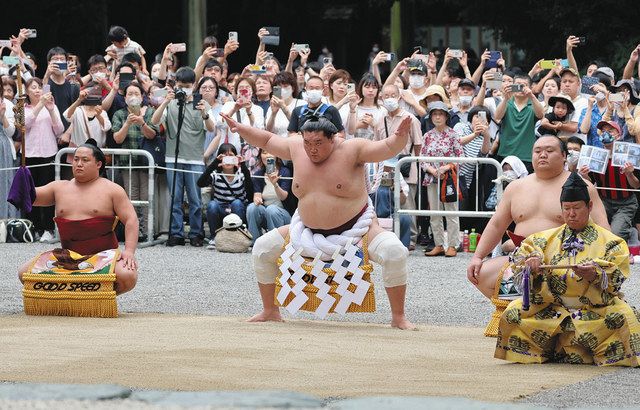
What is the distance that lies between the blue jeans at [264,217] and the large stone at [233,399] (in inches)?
231

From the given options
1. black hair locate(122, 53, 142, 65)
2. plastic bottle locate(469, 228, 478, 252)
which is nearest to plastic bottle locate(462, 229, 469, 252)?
plastic bottle locate(469, 228, 478, 252)

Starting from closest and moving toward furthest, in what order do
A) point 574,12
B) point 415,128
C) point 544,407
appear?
point 544,407 → point 415,128 → point 574,12

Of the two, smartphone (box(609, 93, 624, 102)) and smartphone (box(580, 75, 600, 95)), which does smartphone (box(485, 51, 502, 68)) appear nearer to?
smartphone (box(580, 75, 600, 95))

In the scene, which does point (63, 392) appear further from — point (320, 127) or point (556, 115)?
point (556, 115)

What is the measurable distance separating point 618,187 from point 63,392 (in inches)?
254

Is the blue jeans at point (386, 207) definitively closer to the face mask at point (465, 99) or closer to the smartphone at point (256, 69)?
the face mask at point (465, 99)

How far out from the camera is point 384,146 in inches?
292

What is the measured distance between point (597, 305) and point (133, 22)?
15.2m

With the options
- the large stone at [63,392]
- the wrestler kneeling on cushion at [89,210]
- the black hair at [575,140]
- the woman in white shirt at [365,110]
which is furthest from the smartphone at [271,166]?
the large stone at [63,392]

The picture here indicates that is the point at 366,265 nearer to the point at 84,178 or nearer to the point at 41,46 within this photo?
the point at 84,178

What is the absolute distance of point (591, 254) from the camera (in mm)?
6262

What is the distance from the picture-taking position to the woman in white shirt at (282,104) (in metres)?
11.0

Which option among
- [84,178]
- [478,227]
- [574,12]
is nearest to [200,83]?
[478,227]

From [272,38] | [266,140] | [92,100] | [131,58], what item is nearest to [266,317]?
[266,140]
